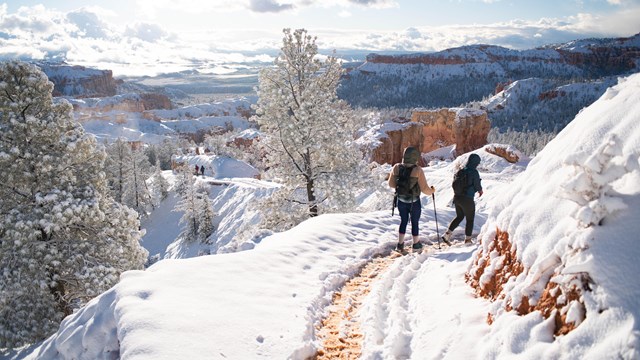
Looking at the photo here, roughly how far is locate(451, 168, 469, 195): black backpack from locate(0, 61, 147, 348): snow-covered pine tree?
956 centimetres

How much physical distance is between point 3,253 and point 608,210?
1306 cm

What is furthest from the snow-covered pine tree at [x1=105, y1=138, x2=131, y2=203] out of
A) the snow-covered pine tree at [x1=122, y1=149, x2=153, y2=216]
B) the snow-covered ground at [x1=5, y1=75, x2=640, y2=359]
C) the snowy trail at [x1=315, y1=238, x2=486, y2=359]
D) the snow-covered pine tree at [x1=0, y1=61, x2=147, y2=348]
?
the snowy trail at [x1=315, y1=238, x2=486, y2=359]

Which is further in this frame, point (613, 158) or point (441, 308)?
point (441, 308)

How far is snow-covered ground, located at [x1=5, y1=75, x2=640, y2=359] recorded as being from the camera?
10.4 feet

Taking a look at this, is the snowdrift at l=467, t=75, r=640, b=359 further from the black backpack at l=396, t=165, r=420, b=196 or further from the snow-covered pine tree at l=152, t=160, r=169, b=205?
the snow-covered pine tree at l=152, t=160, r=169, b=205

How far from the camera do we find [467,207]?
8945 millimetres

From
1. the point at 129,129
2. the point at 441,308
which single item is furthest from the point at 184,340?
the point at 129,129

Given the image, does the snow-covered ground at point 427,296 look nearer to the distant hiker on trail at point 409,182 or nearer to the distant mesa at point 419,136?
the distant hiker on trail at point 409,182

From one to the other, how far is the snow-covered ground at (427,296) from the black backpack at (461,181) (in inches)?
58.9

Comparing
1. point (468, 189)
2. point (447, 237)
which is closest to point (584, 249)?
point (468, 189)

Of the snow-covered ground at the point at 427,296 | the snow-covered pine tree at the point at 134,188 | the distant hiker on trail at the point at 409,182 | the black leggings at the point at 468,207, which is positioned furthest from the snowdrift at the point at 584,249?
the snow-covered pine tree at the point at 134,188

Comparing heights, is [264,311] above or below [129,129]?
above

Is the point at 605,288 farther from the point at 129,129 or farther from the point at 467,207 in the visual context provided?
the point at 129,129

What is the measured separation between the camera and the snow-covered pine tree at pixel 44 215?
10.5 metres
